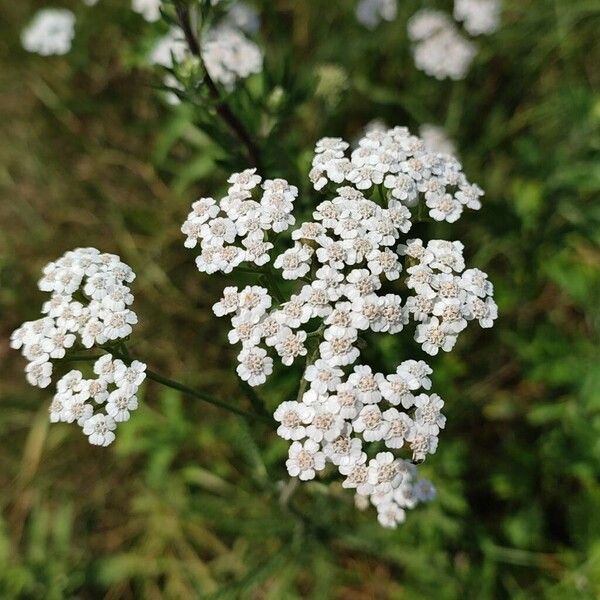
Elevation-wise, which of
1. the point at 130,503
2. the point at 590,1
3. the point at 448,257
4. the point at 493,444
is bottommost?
the point at 130,503

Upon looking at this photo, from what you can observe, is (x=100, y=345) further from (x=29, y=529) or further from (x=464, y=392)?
(x=29, y=529)

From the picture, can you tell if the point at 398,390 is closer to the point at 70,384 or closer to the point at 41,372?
the point at 70,384

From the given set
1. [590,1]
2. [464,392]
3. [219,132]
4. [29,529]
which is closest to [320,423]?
[219,132]

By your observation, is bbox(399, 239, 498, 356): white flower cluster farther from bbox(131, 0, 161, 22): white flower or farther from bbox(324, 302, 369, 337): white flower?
bbox(131, 0, 161, 22): white flower

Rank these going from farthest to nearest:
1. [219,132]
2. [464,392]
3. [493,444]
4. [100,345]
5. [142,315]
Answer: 1. [142,315]
2. [493,444]
3. [464,392]
4. [219,132]
5. [100,345]

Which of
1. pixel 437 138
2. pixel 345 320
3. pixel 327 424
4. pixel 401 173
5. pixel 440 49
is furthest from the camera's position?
pixel 440 49

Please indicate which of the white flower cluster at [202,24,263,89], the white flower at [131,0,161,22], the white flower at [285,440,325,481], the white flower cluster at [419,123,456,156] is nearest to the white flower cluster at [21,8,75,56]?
the white flower at [131,0,161,22]

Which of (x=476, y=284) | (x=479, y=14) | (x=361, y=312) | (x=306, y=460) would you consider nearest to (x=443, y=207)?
(x=476, y=284)

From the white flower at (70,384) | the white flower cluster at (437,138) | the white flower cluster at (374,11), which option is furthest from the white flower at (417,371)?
the white flower cluster at (374,11)

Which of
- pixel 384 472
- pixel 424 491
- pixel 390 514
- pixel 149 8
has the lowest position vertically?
pixel 390 514
